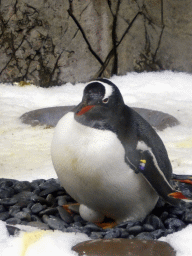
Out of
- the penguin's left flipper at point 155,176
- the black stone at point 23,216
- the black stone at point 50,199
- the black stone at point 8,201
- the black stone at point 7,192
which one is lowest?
the black stone at point 7,192

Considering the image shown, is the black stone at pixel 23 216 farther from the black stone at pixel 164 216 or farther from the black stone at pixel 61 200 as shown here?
the black stone at pixel 164 216

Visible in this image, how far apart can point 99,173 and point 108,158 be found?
6cm

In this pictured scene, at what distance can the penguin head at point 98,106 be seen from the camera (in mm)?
1641

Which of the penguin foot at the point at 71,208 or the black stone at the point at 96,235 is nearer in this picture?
the black stone at the point at 96,235

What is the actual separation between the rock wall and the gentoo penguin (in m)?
3.33

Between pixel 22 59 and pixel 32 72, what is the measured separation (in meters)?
0.17

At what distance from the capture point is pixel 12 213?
182 cm

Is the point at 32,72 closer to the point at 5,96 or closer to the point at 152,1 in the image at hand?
the point at 5,96

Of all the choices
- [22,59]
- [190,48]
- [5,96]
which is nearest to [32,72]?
[22,59]

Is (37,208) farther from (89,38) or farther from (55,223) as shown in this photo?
(89,38)

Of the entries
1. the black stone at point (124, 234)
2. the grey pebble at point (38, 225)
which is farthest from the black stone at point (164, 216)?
the grey pebble at point (38, 225)

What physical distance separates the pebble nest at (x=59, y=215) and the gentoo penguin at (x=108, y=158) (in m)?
0.08

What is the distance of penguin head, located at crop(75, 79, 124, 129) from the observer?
1.64 metres

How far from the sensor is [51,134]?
351cm
